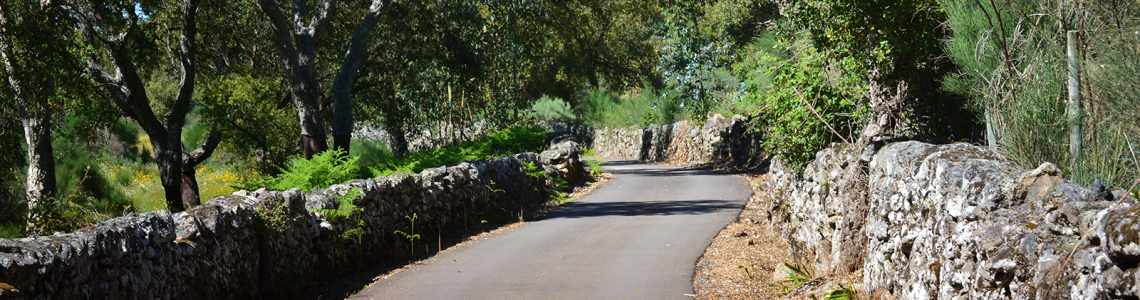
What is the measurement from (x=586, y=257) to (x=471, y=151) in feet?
20.7

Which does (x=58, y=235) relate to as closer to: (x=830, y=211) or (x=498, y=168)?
(x=830, y=211)

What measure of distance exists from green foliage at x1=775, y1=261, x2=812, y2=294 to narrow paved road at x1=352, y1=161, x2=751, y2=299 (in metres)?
0.95

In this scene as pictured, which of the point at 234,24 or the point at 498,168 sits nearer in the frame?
the point at 498,168

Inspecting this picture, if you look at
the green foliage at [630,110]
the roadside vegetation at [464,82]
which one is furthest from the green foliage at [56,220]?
the green foliage at [630,110]

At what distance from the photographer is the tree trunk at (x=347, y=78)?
14938 millimetres

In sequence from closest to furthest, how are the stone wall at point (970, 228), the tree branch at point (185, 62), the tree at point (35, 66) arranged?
the stone wall at point (970, 228), the tree at point (35, 66), the tree branch at point (185, 62)

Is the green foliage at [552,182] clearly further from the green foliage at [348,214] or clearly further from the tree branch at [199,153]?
the tree branch at [199,153]

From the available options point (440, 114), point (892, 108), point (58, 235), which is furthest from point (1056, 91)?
point (440, 114)

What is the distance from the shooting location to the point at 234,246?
6422mm

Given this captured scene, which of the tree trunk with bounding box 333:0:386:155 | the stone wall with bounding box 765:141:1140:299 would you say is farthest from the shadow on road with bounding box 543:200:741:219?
the stone wall with bounding box 765:141:1140:299

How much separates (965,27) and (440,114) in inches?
637

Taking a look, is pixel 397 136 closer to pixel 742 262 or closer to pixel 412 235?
pixel 412 235

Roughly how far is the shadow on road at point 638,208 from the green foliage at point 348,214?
17.9ft

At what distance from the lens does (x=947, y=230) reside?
4.29 meters
